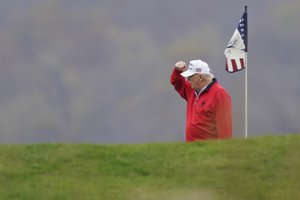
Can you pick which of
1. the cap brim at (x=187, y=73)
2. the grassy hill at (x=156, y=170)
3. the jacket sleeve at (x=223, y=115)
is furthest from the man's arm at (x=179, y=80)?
the grassy hill at (x=156, y=170)

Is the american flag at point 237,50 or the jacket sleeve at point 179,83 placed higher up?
the american flag at point 237,50

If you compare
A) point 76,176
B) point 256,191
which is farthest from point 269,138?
point 76,176

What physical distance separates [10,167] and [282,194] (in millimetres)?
2661

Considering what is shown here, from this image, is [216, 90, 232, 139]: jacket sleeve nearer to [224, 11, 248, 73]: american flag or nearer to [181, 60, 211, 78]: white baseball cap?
[181, 60, 211, 78]: white baseball cap

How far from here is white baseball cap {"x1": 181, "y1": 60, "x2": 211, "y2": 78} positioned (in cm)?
1220

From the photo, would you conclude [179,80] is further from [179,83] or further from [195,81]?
[195,81]

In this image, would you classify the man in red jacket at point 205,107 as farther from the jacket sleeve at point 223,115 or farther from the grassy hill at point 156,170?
the grassy hill at point 156,170

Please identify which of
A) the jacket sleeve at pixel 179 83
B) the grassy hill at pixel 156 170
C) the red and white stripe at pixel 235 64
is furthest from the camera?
the red and white stripe at pixel 235 64

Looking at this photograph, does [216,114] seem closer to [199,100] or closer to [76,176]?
[199,100]

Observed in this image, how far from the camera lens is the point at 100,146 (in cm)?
1000

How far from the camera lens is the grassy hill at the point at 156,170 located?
28.2 feet

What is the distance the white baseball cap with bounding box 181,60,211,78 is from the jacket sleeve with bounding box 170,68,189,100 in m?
0.46

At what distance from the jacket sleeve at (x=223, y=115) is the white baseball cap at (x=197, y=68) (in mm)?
464

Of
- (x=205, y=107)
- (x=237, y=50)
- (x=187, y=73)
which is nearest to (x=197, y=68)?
(x=187, y=73)
